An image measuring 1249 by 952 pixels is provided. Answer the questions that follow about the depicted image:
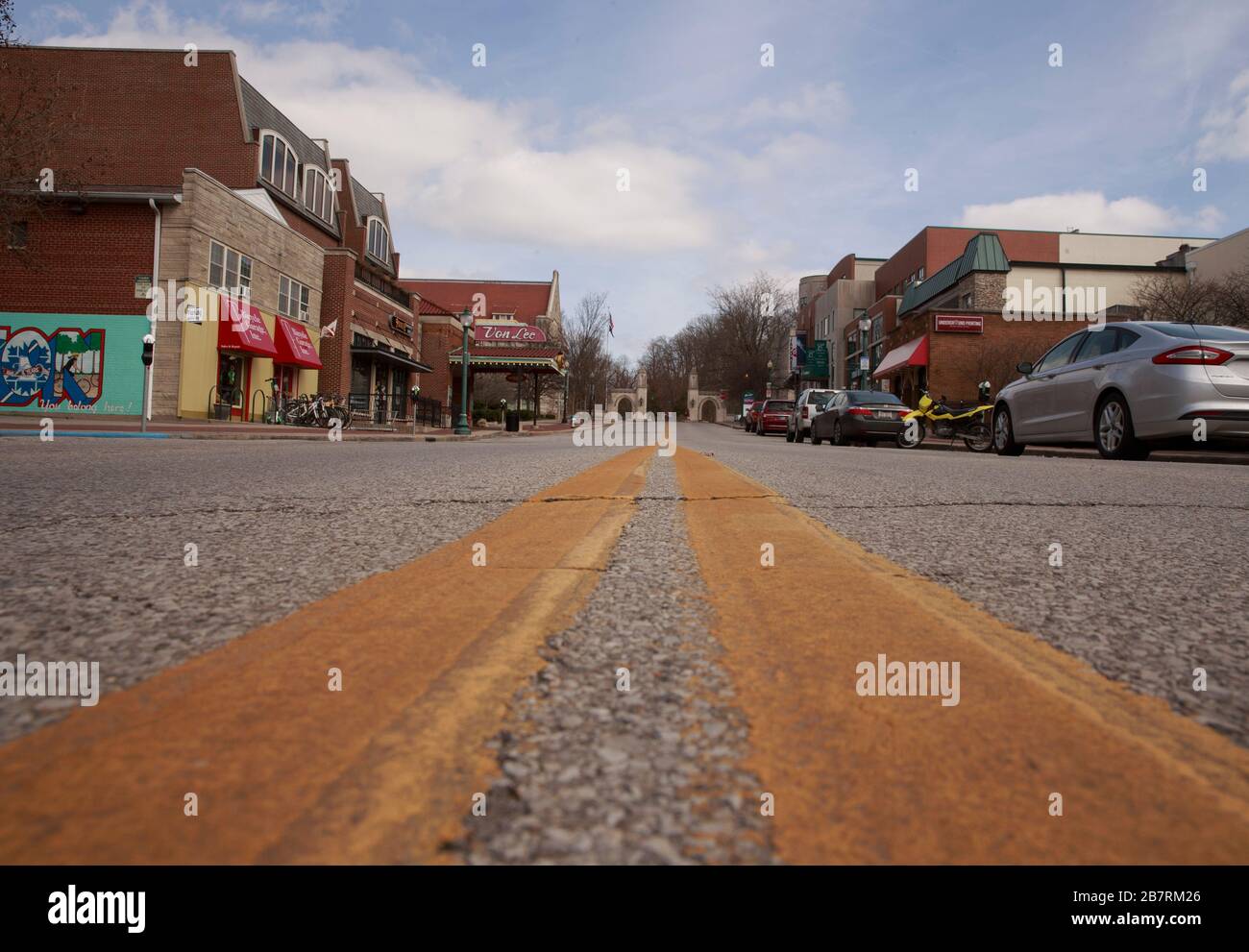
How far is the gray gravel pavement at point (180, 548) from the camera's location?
1.77m

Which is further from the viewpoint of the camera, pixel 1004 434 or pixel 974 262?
pixel 974 262

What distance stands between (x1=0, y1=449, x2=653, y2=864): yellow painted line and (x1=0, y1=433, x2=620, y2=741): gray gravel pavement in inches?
7.9

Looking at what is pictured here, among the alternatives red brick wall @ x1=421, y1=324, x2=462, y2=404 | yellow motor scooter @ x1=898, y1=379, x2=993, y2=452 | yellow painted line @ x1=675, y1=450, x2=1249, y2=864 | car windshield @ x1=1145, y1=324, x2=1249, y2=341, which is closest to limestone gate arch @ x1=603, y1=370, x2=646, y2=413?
red brick wall @ x1=421, y1=324, x2=462, y2=404

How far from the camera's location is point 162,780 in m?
1.00

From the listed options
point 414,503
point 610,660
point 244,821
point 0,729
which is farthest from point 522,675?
point 414,503

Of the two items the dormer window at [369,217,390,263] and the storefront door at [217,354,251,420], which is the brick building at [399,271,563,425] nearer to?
the dormer window at [369,217,390,263]

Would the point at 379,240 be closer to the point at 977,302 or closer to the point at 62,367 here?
the point at 62,367

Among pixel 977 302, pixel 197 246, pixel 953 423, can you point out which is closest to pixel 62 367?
pixel 197 246

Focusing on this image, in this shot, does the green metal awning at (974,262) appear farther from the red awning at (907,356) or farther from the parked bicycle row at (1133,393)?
the parked bicycle row at (1133,393)

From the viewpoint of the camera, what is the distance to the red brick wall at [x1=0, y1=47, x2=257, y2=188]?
28.2 m

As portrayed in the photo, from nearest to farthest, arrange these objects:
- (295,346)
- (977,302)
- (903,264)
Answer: (295,346), (977,302), (903,264)

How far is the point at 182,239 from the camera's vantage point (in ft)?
77.1

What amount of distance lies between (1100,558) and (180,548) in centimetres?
364

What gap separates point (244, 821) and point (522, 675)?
0.60m
